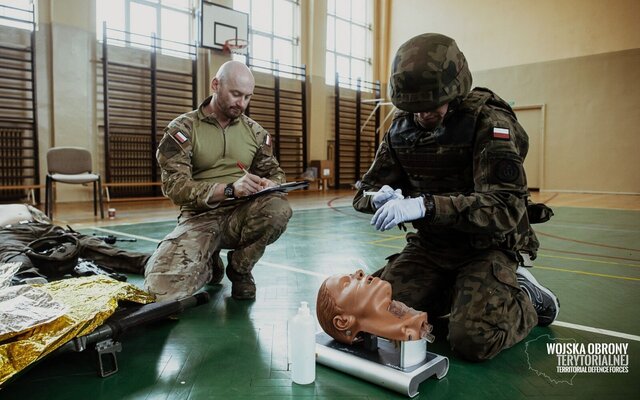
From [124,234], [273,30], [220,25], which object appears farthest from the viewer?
[273,30]

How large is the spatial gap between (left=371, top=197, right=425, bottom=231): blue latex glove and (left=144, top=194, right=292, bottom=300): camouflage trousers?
1084 mm

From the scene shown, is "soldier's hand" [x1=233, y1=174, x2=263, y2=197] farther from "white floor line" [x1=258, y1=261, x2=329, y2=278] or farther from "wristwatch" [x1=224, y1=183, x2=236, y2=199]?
"white floor line" [x1=258, y1=261, x2=329, y2=278]

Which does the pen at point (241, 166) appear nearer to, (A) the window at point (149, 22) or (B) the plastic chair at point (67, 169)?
(B) the plastic chair at point (67, 169)

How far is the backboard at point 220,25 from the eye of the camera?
10.2 meters

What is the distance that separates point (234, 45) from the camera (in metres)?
10.6

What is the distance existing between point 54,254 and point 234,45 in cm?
850

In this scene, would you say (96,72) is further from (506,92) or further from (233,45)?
(506,92)

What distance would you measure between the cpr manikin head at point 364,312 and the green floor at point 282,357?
0.19 meters

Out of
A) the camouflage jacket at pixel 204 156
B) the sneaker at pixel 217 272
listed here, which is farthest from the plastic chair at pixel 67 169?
the camouflage jacket at pixel 204 156

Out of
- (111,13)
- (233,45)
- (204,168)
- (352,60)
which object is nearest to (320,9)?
(352,60)

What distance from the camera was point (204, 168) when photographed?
298 centimetres

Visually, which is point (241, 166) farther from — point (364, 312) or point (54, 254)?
point (364, 312)

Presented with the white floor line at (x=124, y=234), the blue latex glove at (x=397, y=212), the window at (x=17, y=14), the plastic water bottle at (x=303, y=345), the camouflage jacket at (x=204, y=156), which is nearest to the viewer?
the plastic water bottle at (x=303, y=345)

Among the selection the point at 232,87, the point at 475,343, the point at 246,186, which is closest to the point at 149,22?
the point at 232,87
